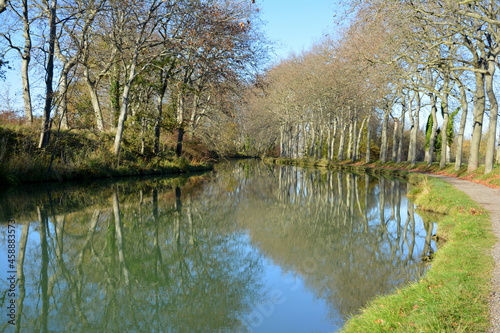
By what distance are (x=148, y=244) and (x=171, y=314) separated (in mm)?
3555

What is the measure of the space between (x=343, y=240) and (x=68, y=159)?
14031 millimetres

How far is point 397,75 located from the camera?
22797 mm

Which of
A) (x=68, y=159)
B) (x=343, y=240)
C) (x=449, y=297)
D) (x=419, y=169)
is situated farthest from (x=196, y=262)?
(x=419, y=169)

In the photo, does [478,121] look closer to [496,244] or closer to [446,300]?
[496,244]

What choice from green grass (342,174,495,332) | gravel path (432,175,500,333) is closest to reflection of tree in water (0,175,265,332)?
green grass (342,174,495,332)

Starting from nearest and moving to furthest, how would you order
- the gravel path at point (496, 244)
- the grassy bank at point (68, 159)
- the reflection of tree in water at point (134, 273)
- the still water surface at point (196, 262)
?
the gravel path at point (496, 244), the reflection of tree in water at point (134, 273), the still water surface at point (196, 262), the grassy bank at point (68, 159)

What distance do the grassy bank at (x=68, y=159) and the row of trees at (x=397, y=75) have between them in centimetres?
839

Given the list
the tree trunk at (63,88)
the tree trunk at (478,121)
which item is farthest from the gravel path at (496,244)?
the tree trunk at (63,88)

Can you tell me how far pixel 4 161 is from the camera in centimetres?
1571

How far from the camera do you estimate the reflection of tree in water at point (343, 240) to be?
21.1 ft

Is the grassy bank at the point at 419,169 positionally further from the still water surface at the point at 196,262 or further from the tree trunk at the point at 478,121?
the still water surface at the point at 196,262

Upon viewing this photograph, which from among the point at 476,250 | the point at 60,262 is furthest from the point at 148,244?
the point at 476,250

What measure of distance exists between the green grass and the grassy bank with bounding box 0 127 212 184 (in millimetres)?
14585

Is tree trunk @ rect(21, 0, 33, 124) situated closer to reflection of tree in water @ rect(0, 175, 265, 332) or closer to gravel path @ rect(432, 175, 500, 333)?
reflection of tree in water @ rect(0, 175, 265, 332)
